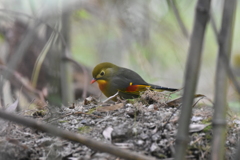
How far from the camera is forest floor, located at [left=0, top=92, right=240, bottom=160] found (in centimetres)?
199

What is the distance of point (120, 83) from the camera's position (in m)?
3.79

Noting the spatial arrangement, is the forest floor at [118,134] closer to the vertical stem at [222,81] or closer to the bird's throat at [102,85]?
the vertical stem at [222,81]

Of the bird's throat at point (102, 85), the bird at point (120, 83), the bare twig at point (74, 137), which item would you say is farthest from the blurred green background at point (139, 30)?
the bare twig at point (74, 137)

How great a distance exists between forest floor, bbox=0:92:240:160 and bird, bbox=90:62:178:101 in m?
1.07

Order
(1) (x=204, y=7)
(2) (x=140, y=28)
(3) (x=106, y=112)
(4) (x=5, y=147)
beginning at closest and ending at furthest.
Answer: (1) (x=204, y=7) < (4) (x=5, y=147) < (3) (x=106, y=112) < (2) (x=140, y=28)

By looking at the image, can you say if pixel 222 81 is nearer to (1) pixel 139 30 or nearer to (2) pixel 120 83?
(2) pixel 120 83

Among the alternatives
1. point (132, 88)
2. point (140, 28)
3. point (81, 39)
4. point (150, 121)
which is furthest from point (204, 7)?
point (81, 39)

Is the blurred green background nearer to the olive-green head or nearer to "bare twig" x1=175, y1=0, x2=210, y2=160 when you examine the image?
the olive-green head

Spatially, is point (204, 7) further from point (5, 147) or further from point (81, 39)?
point (81, 39)

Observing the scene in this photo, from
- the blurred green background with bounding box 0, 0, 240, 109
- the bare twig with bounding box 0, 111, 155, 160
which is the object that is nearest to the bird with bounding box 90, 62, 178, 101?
the blurred green background with bounding box 0, 0, 240, 109

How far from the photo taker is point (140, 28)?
4953mm

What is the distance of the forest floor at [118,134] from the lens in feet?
6.52

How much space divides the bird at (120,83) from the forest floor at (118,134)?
107cm

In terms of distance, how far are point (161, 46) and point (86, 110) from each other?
3387 mm
